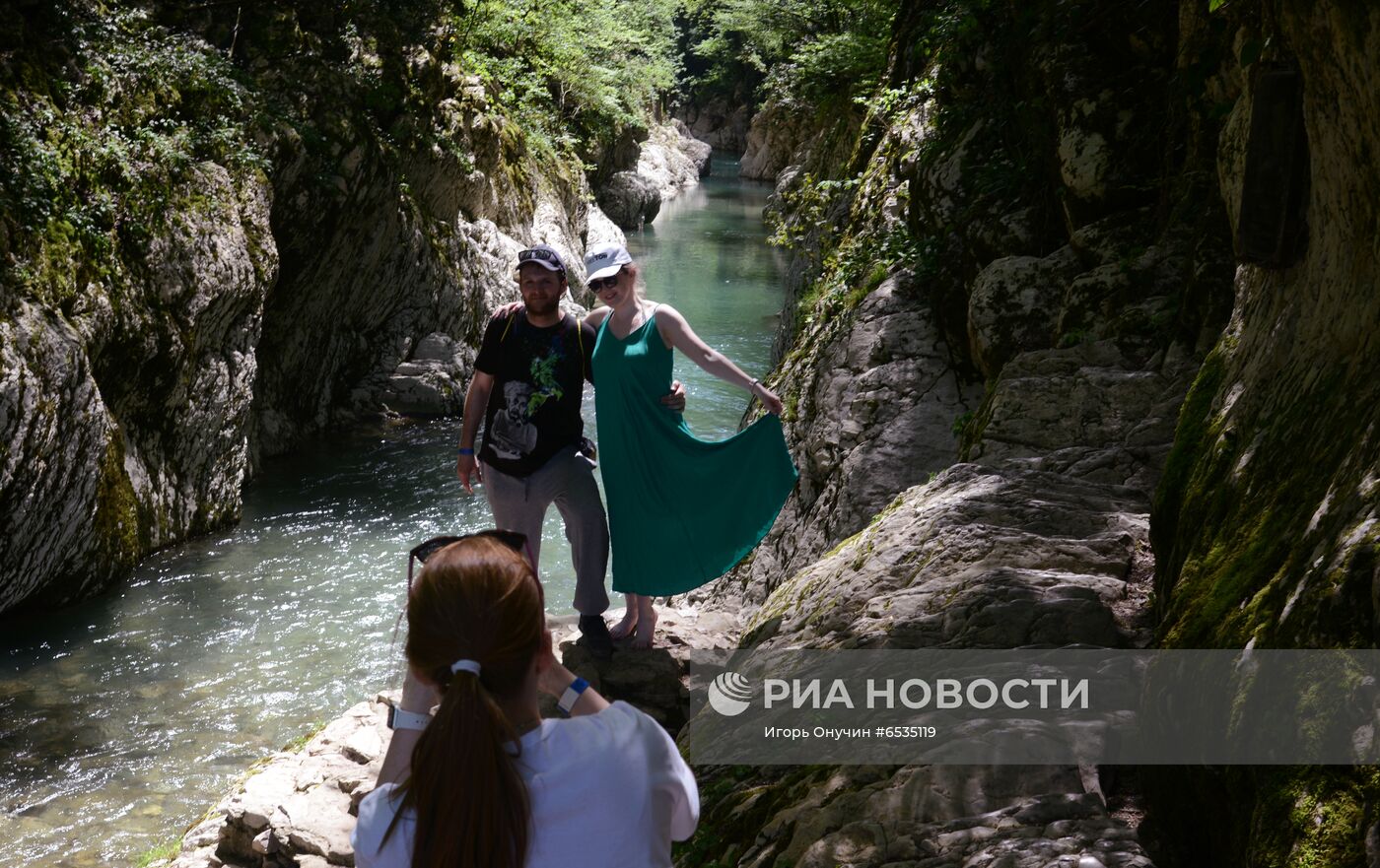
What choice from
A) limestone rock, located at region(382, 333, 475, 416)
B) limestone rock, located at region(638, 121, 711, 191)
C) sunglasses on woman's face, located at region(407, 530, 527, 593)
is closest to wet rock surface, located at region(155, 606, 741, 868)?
sunglasses on woman's face, located at region(407, 530, 527, 593)

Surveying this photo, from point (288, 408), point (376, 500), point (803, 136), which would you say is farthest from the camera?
point (803, 136)

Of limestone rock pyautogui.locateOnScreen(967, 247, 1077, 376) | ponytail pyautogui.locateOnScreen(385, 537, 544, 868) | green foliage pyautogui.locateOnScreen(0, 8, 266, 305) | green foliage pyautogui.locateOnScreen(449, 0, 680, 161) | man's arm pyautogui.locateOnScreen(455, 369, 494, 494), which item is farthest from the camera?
green foliage pyautogui.locateOnScreen(449, 0, 680, 161)

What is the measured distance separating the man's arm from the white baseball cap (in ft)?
2.38

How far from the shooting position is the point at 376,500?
11.4 metres

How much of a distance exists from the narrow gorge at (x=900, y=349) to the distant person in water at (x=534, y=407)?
834 millimetres

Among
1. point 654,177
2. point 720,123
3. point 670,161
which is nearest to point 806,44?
point 654,177

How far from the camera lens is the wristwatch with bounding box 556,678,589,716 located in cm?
208

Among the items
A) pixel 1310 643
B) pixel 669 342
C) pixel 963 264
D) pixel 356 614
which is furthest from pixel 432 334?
pixel 1310 643

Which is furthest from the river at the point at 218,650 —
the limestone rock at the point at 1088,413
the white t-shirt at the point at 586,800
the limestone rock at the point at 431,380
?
the limestone rock at the point at 1088,413

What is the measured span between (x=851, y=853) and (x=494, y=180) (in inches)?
593

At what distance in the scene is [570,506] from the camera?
5.23 m

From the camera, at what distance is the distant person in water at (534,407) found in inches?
196

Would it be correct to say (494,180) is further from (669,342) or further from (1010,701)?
(1010,701)

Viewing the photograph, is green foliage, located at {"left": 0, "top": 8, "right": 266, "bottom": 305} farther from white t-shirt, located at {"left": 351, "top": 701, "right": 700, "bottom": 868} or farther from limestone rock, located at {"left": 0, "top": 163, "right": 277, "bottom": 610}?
white t-shirt, located at {"left": 351, "top": 701, "right": 700, "bottom": 868}
